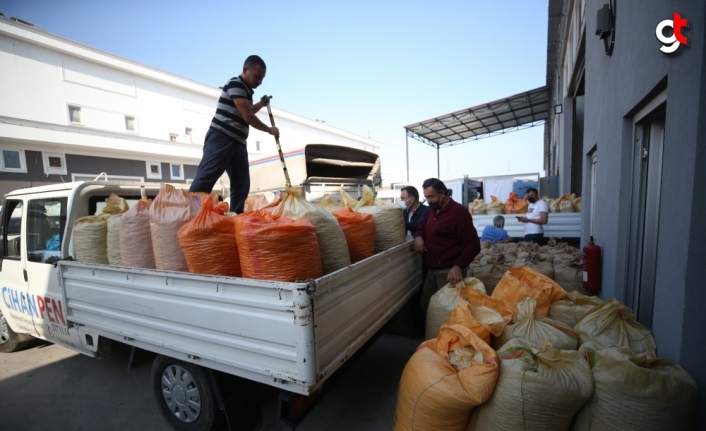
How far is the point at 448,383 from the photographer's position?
1695 mm

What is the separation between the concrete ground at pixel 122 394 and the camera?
2539 mm

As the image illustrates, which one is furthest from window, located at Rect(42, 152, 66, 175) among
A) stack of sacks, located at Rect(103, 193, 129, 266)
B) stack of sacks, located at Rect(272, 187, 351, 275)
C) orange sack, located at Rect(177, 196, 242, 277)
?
stack of sacks, located at Rect(272, 187, 351, 275)

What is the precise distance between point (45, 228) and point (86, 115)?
1570 centimetres

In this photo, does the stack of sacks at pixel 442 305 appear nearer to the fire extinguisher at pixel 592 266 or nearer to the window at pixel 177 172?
the fire extinguisher at pixel 592 266

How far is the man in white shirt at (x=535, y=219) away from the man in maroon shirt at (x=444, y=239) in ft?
11.0

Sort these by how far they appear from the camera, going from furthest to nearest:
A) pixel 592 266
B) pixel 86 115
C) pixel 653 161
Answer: pixel 86 115 → pixel 592 266 → pixel 653 161

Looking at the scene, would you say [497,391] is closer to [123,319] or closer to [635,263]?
[635,263]

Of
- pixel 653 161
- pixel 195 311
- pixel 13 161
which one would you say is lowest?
pixel 195 311

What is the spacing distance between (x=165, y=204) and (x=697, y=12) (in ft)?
9.96

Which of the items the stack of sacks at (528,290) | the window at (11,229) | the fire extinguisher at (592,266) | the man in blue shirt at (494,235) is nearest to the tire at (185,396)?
the stack of sacks at (528,290)

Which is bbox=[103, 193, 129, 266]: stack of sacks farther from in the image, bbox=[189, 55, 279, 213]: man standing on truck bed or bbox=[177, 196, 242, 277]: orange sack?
bbox=[177, 196, 242, 277]: orange sack

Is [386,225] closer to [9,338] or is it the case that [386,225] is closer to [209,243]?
[209,243]

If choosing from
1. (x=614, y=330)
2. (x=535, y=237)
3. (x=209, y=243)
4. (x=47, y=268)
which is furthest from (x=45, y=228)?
(x=535, y=237)

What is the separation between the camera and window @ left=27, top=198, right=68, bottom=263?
3.05 meters
